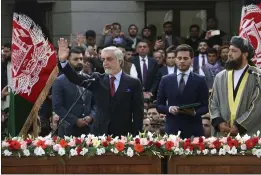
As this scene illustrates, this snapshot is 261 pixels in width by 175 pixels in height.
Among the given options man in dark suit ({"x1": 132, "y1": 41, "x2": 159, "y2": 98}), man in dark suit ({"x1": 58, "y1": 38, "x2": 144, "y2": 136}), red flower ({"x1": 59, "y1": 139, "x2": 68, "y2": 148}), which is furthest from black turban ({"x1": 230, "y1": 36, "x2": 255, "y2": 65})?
man in dark suit ({"x1": 132, "y1": 41, "x2": 159, "y2": 98})

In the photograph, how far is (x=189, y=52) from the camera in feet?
40.7

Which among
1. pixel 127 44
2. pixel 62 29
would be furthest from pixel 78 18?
pixel 127 44

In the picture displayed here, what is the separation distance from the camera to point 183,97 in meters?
12.3

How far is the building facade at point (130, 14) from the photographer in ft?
67.7

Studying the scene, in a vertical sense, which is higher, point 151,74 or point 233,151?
point 151,74

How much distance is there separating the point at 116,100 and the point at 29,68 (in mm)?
1279

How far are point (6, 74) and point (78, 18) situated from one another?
4479 millimetres

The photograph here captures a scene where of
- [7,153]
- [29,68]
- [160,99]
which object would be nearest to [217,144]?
[7,153]

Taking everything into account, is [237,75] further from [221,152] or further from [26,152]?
[26,152]

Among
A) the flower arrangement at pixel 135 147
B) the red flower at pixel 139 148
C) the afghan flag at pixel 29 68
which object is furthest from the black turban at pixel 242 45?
the red flower at pixel 139 148

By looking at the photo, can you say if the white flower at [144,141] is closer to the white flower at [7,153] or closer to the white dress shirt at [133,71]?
the white flower at [7,153]

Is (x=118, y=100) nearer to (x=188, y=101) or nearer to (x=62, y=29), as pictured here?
(x=188, y=101)

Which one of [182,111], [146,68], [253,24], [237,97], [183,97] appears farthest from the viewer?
[146,68]

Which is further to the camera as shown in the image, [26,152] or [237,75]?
[237,75]
